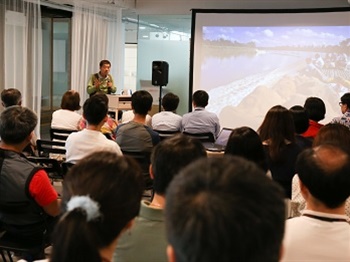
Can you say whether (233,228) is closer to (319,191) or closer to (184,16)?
(319,191)

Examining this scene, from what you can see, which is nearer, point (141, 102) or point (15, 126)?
point (15, 126)

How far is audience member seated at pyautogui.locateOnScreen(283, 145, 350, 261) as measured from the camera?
152cm

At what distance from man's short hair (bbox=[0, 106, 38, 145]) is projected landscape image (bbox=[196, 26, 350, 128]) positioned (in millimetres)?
5616

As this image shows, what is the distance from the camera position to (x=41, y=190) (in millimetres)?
2420

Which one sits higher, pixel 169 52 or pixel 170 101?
pixel 169 52

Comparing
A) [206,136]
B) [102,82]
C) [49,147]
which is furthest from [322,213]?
[102,82]

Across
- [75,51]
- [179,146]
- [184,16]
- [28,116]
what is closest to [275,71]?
[184,16]

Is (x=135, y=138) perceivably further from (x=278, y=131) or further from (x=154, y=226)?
(x=154, y=226)

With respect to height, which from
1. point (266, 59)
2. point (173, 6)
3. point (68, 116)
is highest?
point (173, 6)

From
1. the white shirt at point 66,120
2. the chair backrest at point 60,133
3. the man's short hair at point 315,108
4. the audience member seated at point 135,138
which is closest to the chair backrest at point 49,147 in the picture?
the chair backrest at point 60,133

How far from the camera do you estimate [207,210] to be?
0.72m

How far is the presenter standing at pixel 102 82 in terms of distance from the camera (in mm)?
6978

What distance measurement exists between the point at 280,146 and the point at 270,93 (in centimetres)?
469

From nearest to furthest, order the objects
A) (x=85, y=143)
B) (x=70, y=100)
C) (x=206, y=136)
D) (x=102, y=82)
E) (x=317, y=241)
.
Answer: (x=317, y=241)
(x=85, y=143)
(x=70, y=100)
(x=206, y=136)
(x=102, y=82)
